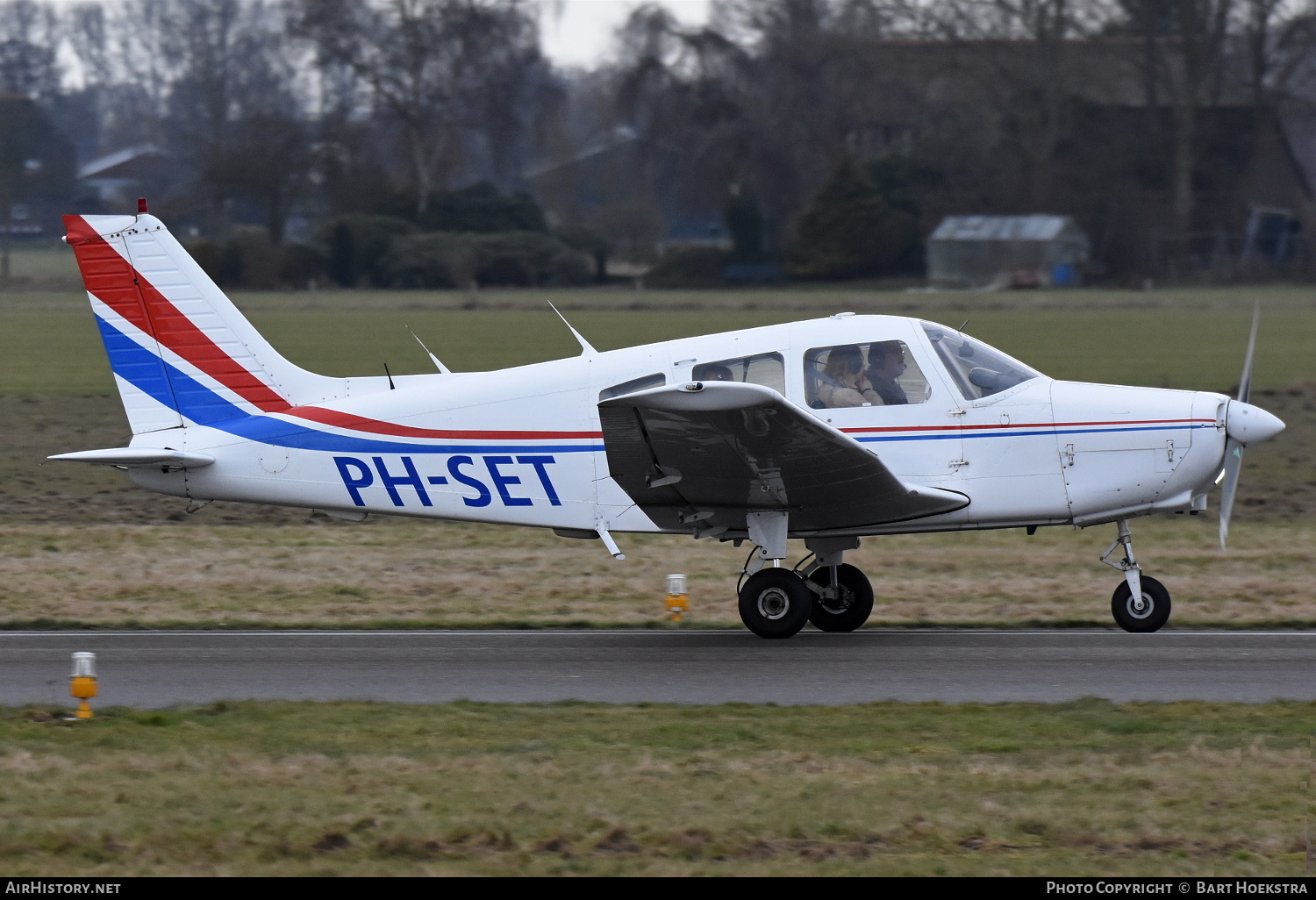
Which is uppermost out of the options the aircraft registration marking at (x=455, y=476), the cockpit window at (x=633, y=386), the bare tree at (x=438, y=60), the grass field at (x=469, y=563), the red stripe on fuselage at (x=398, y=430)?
the bare tree at (x=438, y=60)

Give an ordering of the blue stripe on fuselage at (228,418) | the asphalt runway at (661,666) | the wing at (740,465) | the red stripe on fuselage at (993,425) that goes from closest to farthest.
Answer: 1. the asphalt runway at (661,666)
2. the wing at (740,465)
3. the red stripe on fuselage at (993,425)
4. the blue stripe on fuselage at (228,418)

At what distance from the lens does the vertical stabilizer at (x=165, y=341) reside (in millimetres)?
10766

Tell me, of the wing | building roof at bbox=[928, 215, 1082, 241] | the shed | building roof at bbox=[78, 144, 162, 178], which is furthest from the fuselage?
building roof at bbox=[928, 215, 1082, 241]

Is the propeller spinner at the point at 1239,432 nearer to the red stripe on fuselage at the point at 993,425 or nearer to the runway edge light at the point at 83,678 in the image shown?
the red stripe on fuselage at the point at 993,425

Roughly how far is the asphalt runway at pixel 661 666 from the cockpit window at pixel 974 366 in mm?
1683

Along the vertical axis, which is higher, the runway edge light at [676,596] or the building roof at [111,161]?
the building roof at [111,161]

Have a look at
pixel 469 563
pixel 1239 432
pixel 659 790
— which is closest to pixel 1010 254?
pixel 469 563

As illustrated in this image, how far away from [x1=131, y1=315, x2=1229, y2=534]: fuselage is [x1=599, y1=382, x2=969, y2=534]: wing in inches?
10.7

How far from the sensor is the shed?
193ft

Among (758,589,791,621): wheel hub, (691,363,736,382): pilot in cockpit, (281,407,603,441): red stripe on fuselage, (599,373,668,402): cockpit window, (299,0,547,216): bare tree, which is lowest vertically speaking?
(758,589,791,621): wheel hub

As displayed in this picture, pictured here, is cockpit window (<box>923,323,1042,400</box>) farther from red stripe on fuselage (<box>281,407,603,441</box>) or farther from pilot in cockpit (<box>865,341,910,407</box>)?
red stripe on fuselage (<box>281,407,603,441</box>)

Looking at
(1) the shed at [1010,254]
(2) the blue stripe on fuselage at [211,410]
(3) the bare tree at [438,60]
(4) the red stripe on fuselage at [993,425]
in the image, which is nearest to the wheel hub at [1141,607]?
(4) the red stripe on fuselage at [993,425]

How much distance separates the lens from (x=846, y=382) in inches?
392

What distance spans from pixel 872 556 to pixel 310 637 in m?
5.55
